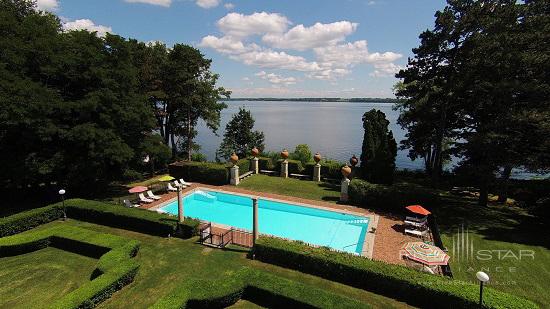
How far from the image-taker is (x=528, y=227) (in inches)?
666

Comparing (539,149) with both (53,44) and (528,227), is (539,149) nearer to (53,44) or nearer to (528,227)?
(528,227)

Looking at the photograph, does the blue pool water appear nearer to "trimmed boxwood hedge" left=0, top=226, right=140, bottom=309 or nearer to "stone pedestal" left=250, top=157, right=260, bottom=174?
"trimmed boxwood hedge" left=0, top=226, right=140, bottom=309

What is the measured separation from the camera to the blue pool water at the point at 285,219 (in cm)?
1775

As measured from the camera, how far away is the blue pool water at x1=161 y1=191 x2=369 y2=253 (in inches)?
699

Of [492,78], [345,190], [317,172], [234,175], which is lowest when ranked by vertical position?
[345,190]

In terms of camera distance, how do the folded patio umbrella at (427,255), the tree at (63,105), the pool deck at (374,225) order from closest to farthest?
the folded patio umbrella at (427,255), the pool deck at (374,225), the tree at (63,105)

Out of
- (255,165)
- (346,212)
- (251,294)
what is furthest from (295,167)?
(251,294)

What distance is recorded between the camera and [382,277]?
11438 mm

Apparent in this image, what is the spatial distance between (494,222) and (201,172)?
2311 centimetres

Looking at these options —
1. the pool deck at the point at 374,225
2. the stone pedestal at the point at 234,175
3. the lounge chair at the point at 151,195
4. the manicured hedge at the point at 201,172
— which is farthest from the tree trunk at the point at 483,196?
the lounge chair at the point at 151,195

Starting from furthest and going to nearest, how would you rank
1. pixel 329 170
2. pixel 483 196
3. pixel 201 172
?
pixel 329 170 < pixel 201 172 < pixel 483 196

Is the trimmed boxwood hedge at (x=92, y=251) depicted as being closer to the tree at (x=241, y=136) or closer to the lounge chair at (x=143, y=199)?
the lounge chair at (x=143, y=199)

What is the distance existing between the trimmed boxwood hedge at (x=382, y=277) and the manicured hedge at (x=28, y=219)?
13435 millimetres

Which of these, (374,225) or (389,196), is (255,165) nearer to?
(389,196)
